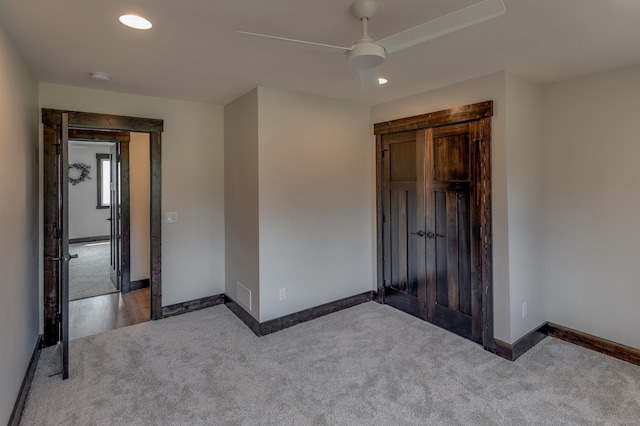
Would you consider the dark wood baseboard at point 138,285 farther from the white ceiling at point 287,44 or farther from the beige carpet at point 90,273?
the white ceiling at point 287,44

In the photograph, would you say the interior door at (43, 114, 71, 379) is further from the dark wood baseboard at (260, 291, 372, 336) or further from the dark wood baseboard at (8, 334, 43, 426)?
the dark wood baseboard at (260, 291, 372, 336)

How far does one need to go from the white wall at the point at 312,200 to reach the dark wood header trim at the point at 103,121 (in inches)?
48.8

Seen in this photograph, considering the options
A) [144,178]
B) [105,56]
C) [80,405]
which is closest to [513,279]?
[80,405]

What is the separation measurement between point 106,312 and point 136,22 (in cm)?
334

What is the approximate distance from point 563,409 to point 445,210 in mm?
1740

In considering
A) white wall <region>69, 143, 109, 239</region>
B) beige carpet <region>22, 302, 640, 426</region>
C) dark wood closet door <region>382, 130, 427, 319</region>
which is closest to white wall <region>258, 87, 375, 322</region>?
dark wood closet door <region>382, 130, 427, 319</region>

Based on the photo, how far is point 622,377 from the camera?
2520 mm

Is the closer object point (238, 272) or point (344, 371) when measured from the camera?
point (344, 371)

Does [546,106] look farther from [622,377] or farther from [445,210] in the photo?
[622,377]

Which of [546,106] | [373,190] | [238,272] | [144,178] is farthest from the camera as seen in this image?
[144,178]

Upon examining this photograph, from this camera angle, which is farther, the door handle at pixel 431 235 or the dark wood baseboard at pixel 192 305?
the dark wood baseboard at pixel 192 305

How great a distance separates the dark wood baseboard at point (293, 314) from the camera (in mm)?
3314

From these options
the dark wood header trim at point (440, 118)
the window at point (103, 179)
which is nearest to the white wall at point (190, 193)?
the dark wood header trim at point (440, 118)

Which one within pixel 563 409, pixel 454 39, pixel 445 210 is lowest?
pixel 563 409
